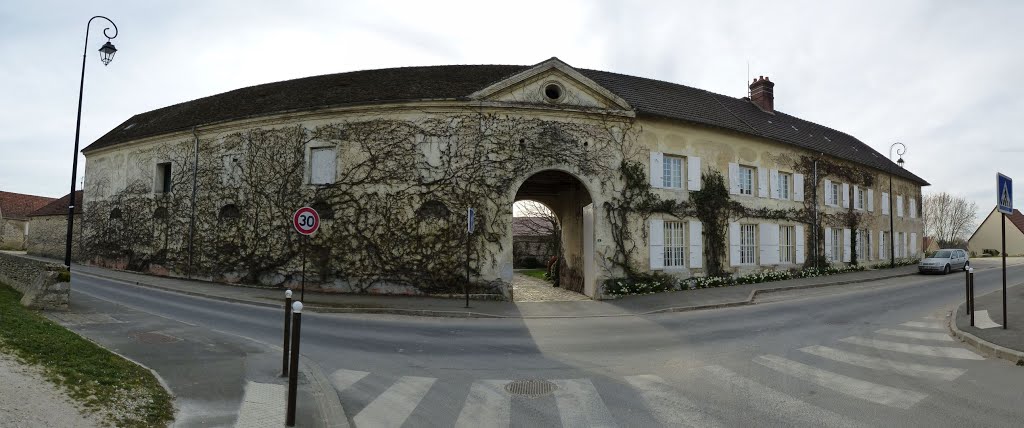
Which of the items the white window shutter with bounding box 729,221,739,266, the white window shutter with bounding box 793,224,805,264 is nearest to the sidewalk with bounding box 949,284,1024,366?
the white window shutter with bounding box 729,221,739,266

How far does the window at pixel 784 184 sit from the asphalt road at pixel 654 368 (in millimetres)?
9118

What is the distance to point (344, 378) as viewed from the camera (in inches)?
242

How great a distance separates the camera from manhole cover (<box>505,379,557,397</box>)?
18.2ft

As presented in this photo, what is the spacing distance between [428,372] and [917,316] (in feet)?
36.5

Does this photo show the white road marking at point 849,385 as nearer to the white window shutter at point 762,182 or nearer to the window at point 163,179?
the white window shutter at point 762,182

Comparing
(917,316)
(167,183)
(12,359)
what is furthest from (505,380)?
(167,183)

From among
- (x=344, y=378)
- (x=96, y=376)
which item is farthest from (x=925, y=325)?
(x=96, y=376)

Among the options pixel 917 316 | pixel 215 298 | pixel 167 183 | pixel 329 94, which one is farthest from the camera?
pixel 167 183

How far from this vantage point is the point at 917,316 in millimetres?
10812

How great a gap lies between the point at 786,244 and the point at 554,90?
489 inches

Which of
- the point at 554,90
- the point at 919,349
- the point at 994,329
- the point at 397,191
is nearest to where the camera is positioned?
the point at 919,349

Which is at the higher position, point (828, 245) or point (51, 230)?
point (51, 230)

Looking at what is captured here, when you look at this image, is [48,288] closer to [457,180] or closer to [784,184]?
[457,180]

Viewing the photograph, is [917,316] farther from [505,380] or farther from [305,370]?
[305,370]
